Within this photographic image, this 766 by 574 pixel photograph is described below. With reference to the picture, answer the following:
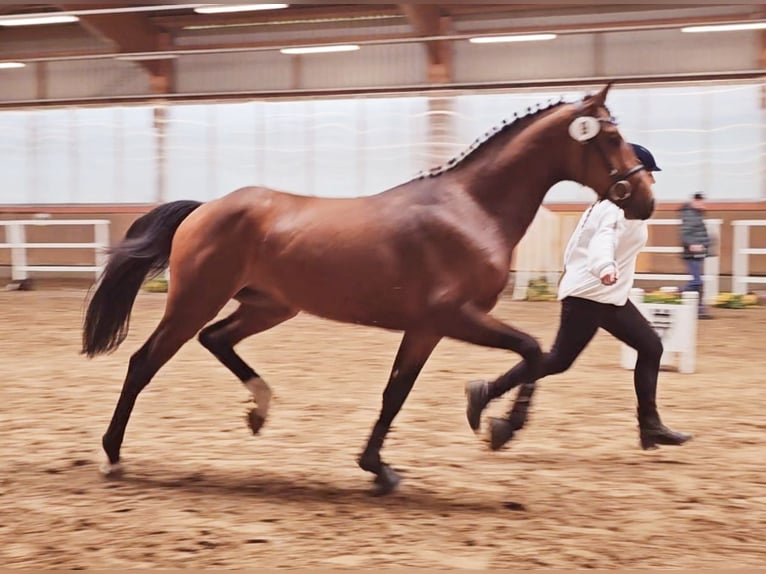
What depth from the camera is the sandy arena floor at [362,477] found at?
2.58 m

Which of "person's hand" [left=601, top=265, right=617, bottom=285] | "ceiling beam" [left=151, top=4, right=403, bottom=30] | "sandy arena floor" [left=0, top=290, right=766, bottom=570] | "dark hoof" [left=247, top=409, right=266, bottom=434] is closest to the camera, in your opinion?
"sandy arena floor" [left=0, top=290, right=766, bottom=570]

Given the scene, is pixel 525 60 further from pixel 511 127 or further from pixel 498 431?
pixel 498 431

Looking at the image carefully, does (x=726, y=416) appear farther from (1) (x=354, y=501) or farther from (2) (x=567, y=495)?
(1) (x=354, y=501)

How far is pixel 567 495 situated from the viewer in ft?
10.4

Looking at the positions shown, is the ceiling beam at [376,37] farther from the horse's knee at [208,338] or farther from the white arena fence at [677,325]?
the horse's knee at [208,338]

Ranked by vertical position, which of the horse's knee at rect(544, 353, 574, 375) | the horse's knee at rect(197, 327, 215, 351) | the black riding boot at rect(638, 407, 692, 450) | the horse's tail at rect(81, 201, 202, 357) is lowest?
the black riding boot at rect(638, 407, 692, 450)

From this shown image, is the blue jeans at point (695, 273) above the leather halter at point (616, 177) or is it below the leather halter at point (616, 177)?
below

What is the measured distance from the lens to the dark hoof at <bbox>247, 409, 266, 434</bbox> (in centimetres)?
368

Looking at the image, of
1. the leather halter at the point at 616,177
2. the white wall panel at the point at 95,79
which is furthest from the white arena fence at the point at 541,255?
the leather halter at the point at 616,177

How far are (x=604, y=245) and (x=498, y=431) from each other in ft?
3.10

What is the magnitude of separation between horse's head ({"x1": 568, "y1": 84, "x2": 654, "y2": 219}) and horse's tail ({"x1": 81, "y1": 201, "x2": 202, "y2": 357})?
1.70 metres

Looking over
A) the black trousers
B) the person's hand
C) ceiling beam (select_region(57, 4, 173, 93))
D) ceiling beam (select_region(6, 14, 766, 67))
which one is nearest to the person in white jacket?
the black trousers

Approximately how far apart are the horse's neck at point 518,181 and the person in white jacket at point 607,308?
1.64 ft

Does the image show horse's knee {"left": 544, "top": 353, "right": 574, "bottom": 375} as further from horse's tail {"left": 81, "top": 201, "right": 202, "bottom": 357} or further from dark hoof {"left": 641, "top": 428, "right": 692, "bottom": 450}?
horse's tail {"left": 81, "top": 201, "right": 202, "bottom": 357}
